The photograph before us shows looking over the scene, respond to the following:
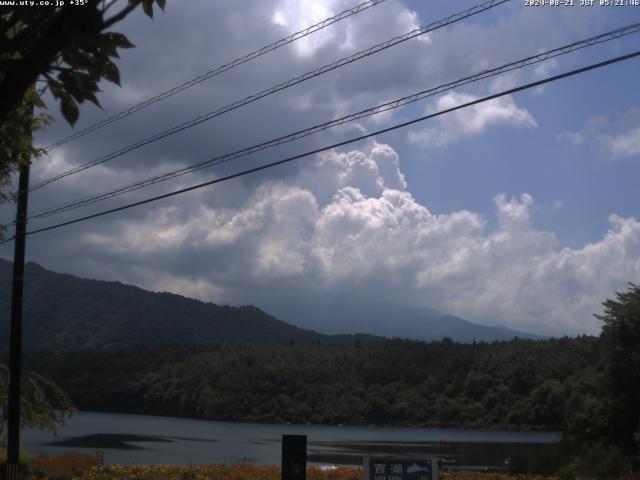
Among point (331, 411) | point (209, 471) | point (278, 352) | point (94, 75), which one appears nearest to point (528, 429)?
point (331, 411)

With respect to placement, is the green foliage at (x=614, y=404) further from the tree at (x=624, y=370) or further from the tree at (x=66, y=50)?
the tree at (x=66, y=50)

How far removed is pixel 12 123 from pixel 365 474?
5755mm

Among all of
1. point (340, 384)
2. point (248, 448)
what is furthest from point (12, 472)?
point (340, 384)

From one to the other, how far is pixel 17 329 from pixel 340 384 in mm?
101792

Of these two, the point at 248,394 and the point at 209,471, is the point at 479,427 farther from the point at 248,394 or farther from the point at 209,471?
the point at 209,471

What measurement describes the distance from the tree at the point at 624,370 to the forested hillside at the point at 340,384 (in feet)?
227

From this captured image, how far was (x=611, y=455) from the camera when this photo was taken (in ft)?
76.8

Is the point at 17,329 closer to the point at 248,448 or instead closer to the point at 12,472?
the point at 12,472

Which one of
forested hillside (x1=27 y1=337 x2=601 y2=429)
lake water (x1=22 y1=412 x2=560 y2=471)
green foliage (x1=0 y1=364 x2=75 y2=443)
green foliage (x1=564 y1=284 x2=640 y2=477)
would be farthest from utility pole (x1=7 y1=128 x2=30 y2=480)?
forested hillside (x1=27 y1=337 x2=601 y2=429)

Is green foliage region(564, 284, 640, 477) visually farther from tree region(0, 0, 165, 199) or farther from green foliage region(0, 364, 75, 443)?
tree region(0, 0, 165, 199)

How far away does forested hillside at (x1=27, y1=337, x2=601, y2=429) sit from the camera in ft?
331

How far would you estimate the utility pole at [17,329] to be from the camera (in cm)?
1727

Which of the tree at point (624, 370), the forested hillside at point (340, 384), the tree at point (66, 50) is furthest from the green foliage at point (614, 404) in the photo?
the forested hillside at point (340, 384)

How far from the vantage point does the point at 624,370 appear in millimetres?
25672
